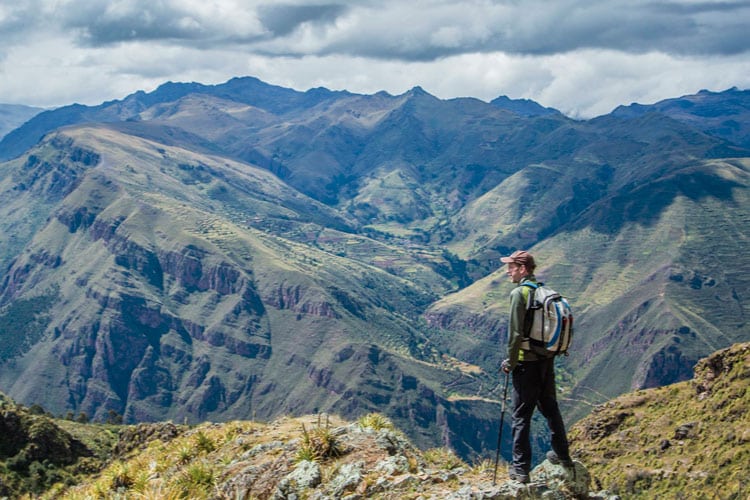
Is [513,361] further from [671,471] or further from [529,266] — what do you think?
[671,471]

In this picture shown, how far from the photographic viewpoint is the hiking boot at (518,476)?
16.1 m

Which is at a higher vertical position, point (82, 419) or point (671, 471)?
point (671, 471)

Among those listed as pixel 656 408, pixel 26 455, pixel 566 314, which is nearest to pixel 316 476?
pixel 566 314

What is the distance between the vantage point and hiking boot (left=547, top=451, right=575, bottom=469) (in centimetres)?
1675

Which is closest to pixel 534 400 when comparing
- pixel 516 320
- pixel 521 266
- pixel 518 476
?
pixel 518 476

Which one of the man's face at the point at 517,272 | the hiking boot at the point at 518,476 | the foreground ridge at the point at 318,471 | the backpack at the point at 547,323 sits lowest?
the foreground ridge at the point at 318,471

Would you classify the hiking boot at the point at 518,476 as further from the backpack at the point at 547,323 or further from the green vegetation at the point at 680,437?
the green vegetation at the point at 680,437

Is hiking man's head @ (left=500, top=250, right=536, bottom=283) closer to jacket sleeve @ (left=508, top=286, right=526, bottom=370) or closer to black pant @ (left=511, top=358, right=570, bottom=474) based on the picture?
jacket sleeve @ (left=508, top=286, right=526, bottom=370)

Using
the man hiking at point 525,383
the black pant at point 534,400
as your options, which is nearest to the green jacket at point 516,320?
the man hiking at point 525,383

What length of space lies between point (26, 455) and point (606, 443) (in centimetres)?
5721

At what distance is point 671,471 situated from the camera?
184 ft

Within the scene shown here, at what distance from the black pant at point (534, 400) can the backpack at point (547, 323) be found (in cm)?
68

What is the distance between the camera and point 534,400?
677 inches

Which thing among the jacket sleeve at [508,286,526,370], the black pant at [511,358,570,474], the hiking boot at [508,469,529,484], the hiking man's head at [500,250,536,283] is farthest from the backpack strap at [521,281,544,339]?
the hiking boot at [508,469,529,484]
